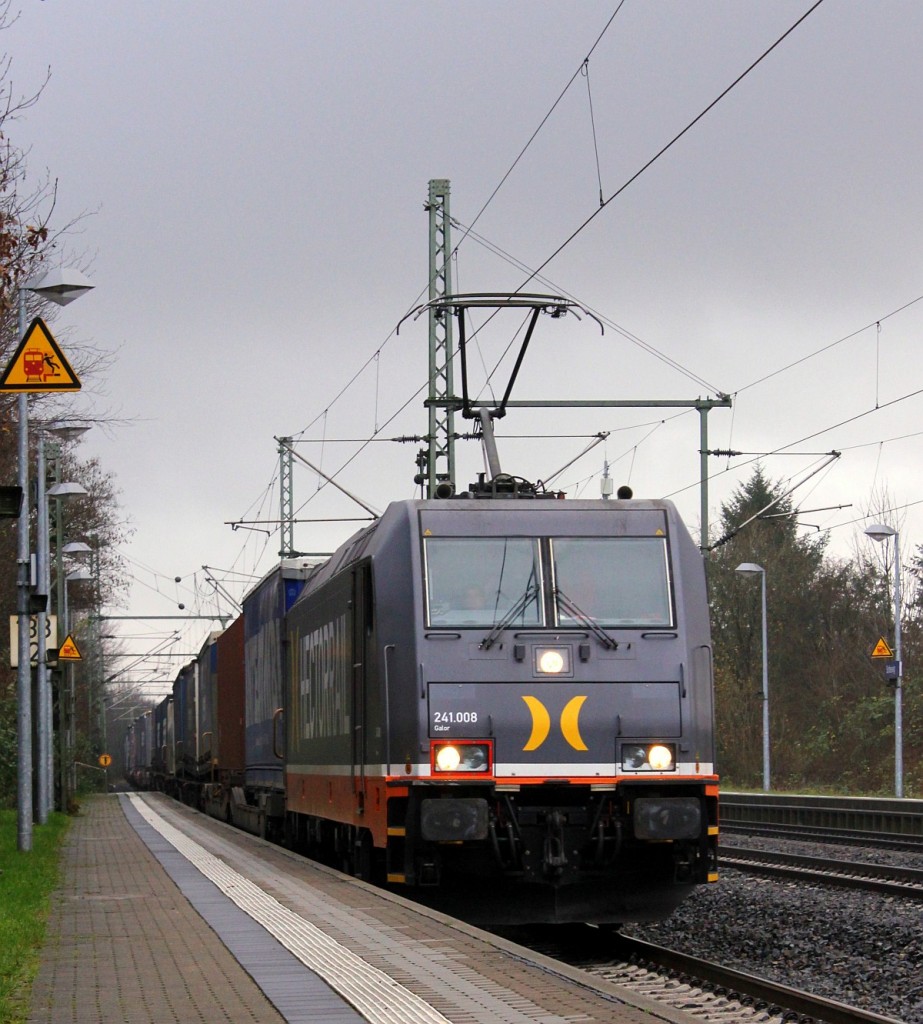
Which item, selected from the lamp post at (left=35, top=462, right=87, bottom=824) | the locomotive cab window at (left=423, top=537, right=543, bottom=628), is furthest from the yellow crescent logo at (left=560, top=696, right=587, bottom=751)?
the lamp post at (left=35, top=462, right=87, bottom=824)

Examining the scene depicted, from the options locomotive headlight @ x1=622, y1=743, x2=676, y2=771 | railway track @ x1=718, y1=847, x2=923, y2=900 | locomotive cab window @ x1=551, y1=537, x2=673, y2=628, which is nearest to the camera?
locomotive headlight @ x1=622, y1=743, x2=676, y2=771

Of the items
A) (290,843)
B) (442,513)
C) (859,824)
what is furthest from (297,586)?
(859,824)

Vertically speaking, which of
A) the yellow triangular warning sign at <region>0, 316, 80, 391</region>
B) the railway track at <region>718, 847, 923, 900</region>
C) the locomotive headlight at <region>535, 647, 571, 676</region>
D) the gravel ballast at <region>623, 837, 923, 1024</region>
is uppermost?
the yellow triangular warning sign at <region>0, 316, 80, 391</region>

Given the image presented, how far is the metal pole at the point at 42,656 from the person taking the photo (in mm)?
24750

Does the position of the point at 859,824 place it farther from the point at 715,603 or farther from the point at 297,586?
the point at 715,603

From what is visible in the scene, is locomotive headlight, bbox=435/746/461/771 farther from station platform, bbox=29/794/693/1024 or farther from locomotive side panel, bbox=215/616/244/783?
locomotive side panel, bbox=215/616/244/783

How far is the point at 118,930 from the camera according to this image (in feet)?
37.1

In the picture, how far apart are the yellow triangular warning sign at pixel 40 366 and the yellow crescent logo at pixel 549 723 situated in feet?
18.2

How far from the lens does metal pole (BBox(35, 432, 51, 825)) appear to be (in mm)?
24750

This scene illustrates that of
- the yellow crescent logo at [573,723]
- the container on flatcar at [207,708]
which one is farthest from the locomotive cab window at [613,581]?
the container on flatcar at [207,708]

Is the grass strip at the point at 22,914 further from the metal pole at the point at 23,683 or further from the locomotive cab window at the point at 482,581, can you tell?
the locomotive cab window at the point at 482,581

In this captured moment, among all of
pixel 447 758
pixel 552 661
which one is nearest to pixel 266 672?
pixel 552 661

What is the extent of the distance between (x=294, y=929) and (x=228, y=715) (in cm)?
1736

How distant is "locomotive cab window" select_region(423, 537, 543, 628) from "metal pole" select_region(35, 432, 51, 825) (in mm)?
12467
